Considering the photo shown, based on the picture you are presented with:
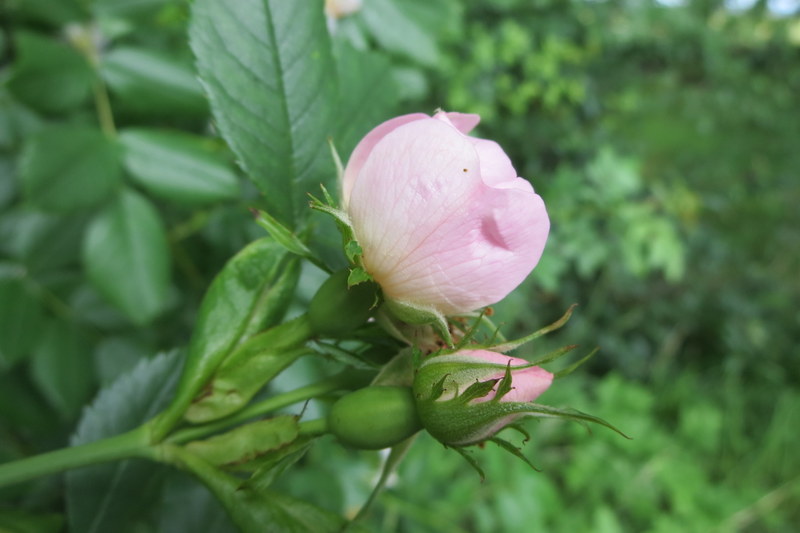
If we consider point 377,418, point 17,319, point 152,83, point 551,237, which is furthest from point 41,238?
point 551,237

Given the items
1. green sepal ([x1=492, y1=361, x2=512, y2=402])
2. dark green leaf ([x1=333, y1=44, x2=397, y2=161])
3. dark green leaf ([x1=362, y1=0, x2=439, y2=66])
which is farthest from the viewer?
dark green leaf ([x1=362, y1=0, x2=439, y2=66])

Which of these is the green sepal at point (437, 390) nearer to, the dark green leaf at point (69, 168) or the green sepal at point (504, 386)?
the green sepal at point (504, 386)

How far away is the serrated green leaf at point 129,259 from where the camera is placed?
693mm

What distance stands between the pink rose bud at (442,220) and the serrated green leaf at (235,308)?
7 centimetres

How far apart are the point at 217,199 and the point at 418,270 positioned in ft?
1.49

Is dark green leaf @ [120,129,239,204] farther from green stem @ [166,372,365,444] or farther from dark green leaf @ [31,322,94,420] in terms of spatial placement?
green stem @ [166,372,365,444]

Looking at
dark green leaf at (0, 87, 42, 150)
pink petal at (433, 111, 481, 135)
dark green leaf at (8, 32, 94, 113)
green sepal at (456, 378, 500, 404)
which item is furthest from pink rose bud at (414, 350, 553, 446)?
dark green leaf at (0, 87, 42, 150)

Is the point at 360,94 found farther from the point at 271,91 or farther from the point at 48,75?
the point at 48,75

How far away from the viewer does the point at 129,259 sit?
2.31 feet

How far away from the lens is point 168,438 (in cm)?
35

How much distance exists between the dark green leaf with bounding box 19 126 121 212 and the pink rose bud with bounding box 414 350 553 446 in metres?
0.50

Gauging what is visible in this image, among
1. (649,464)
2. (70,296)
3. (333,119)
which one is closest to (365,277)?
(333,119)

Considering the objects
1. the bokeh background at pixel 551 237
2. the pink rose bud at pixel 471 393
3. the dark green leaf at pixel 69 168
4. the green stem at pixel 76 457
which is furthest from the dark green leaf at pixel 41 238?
the pink rose bud at pixel 471 393

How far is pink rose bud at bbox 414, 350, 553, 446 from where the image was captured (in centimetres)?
29
